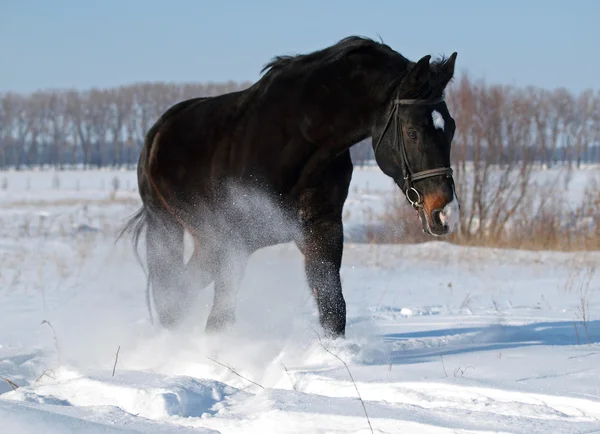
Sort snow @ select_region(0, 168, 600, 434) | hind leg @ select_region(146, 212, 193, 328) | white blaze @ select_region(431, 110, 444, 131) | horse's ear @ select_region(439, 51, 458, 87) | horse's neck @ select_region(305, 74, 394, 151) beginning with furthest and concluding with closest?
hind leg @ select_region(146, 212, 193, 328), horse's neck @ select_region(305, 74, 394, 151), horse's ear @ select_region(439, 51, 458, 87), white blaze @ select_region(431, 110, 444, 131), snow @ select_region(0, 168, 600, 434)

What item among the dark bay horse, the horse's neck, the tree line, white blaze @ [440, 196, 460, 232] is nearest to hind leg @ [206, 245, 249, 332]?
the dark bay horse

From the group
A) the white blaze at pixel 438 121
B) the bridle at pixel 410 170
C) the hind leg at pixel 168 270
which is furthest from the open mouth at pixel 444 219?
the hind leg at pixel 168 270

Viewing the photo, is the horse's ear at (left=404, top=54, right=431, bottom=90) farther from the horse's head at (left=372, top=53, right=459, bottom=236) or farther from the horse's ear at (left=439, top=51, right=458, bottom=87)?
the horse's ear at (left=439, top=51, right=458, bottom=87)

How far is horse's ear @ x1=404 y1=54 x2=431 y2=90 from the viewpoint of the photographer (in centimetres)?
421

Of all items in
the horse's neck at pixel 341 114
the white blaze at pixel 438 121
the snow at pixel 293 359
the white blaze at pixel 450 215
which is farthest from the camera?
the horse's neck at pixel 341 114

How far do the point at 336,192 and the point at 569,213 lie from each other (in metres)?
12.6

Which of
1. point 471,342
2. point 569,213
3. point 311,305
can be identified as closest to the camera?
point 471,342

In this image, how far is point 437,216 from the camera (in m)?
4.07

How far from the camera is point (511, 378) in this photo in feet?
11.9

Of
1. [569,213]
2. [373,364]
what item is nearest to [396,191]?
[569,213]

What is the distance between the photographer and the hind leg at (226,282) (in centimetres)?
511

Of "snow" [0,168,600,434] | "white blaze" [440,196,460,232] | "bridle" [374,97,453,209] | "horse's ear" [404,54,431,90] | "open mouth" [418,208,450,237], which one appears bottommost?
"snow" [0,168,600,434]

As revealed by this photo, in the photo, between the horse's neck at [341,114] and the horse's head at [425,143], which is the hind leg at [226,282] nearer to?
the horse's neck at [341,114]

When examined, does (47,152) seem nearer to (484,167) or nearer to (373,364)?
(484,167)
